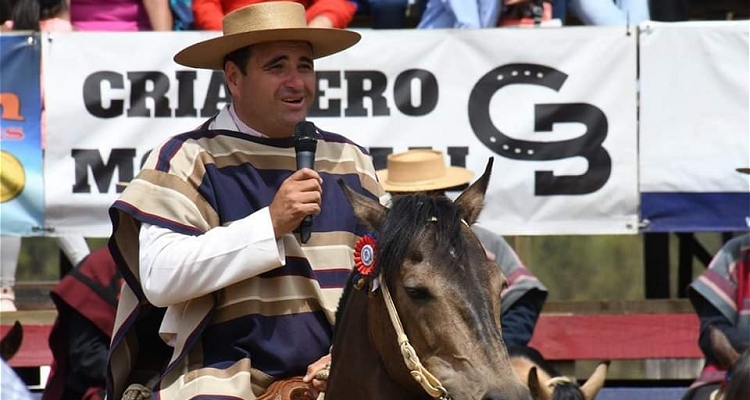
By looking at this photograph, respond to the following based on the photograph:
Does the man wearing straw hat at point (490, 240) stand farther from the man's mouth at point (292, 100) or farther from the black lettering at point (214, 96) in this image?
the man's mouth at point (292, 100)

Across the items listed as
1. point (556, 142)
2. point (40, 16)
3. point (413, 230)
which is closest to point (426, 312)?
point (413, 230)

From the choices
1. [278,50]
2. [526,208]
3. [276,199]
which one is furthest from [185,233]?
[526,208]

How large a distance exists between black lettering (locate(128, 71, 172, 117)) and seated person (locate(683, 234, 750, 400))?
9.75 feet

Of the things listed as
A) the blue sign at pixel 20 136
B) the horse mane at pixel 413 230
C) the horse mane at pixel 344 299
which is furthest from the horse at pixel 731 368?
the blue sign at pixel 20 136

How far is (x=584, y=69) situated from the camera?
8227 millimetres

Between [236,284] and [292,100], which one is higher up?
[292,100]

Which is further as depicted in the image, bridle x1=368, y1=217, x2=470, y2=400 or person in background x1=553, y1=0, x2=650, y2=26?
person in background x1=553, y1=0, x2=650, y2=26

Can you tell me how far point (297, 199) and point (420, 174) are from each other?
3332 millimetres

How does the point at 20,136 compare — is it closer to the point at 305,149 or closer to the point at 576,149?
the point at 576,149

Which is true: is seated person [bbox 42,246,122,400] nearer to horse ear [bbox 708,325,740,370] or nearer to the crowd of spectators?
the crowd of spectators

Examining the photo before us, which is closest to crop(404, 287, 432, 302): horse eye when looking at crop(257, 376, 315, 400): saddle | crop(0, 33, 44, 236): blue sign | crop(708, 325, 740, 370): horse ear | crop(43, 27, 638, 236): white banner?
crop(257, 376, 315, 400): saddle

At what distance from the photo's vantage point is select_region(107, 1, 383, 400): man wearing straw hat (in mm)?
4527

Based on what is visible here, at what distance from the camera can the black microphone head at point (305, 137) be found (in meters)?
4.49

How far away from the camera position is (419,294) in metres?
4.04
